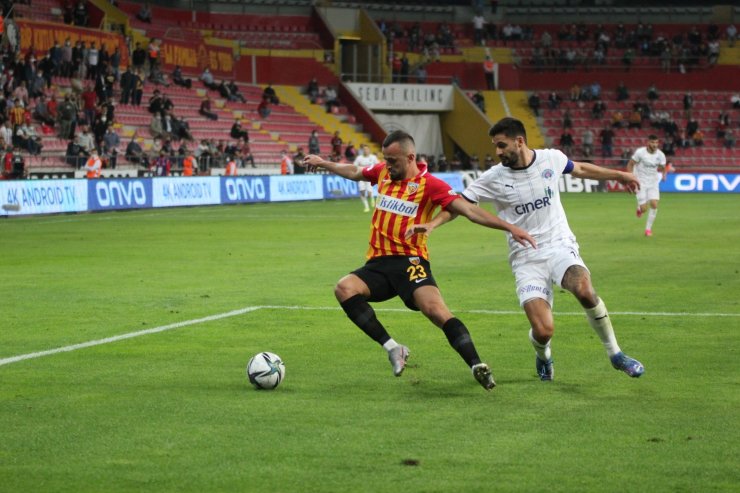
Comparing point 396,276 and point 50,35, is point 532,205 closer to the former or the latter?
point 396,276

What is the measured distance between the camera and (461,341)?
31.0ft

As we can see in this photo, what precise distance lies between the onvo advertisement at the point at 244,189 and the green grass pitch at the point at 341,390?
21411 mm

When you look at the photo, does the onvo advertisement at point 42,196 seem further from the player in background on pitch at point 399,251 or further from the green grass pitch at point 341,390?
the player in background on pitch at point 399,251

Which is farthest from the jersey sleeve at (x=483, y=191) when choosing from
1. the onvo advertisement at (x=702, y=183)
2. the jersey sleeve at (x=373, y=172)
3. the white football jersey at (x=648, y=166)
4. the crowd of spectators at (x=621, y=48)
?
the crowd of spectators at (x=621, y=48)

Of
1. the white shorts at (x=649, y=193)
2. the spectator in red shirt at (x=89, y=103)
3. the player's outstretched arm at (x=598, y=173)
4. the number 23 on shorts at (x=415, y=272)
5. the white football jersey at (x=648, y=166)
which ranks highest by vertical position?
the spectator in red shirt at (x=89, y=103)

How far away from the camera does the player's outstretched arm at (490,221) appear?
957cm

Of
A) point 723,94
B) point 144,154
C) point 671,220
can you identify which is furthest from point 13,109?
point 723,94

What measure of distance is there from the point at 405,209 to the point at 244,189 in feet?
107

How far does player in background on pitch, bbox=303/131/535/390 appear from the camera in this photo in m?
9.80

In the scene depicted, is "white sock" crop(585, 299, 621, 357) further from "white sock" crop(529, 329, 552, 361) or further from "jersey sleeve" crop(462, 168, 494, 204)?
"jersey sleeve" crop(462, 168, 494, 204)

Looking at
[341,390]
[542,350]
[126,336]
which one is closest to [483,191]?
[542,350]

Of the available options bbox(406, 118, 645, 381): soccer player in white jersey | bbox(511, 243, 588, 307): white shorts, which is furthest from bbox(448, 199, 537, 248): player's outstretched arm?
bbox(511, 243, 588, 307): white shorts

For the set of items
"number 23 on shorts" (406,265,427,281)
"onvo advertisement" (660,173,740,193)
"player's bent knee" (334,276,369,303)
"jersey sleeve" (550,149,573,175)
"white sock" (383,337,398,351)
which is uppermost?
"jersey sleeve" (550,149,573,175)

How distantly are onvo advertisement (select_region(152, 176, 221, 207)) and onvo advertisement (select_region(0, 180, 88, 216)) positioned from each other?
124 inches
